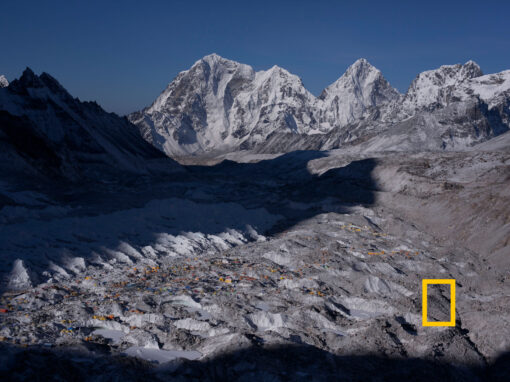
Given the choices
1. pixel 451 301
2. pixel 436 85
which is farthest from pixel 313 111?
pixel 451 301

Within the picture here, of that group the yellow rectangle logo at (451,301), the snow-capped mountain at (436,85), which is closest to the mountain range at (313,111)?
the snow-capped mountain at (436,85)

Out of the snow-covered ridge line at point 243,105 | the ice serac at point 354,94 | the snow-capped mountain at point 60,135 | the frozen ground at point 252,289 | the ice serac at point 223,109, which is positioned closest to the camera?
the frozen ground at point 252,289

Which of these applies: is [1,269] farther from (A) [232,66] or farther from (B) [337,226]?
(A) [232,66]

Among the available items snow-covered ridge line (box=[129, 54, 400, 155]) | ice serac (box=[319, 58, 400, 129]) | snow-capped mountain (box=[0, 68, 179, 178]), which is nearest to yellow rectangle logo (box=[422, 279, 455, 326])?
snow-capped mountain (box=[0, 68, 179, 178])

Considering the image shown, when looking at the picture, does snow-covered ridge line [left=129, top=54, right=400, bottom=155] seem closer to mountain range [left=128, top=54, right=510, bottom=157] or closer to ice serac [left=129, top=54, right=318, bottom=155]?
ice serac [left=129, top=54, right=318, bottom=155]

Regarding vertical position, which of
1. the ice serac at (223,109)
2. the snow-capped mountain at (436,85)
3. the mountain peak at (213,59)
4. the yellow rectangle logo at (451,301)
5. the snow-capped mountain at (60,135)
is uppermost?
the mountain peak at (213,59)

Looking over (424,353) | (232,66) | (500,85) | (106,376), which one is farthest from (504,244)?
(232,66)

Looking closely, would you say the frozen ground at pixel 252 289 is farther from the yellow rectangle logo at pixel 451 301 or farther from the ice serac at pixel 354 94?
the ice serac at pixel 354 94
